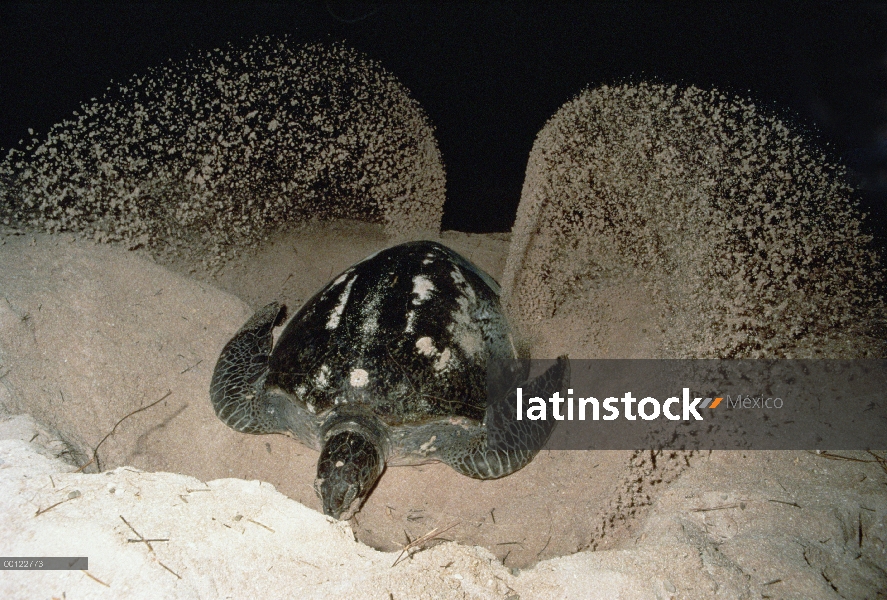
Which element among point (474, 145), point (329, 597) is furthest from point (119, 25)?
point (329, 597)

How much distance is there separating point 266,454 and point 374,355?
951 millimetres

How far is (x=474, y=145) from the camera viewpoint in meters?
4.06

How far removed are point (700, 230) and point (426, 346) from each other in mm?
2136

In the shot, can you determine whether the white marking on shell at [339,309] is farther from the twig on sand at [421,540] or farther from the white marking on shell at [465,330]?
the twig on sand at [421,540]

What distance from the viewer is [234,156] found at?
3541 millimetres

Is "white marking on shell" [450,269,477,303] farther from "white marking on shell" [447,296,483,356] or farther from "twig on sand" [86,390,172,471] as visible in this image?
"twig on sand" [86,390,172,471]

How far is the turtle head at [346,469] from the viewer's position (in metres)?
1.78

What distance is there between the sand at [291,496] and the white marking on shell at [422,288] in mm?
1048

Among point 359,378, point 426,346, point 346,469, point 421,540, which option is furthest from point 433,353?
point 421,540

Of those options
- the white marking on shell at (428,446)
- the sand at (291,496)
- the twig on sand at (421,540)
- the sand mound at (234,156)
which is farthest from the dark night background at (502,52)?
the twig on sand at (421,540)

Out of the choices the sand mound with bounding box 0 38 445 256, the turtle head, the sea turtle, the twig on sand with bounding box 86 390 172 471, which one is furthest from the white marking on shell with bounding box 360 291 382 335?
the sand mound with bounding box 0 38 445 256

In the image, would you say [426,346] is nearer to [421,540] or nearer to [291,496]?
[421,540]

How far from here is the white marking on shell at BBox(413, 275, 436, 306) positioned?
246 cm

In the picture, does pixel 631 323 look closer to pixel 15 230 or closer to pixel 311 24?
pixel 311 24
